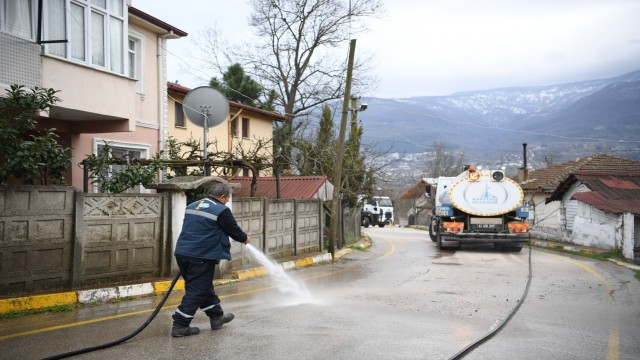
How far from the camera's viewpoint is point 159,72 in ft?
57.9

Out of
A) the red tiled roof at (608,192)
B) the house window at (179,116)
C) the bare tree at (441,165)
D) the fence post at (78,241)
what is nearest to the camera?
the fence post at (78,241)

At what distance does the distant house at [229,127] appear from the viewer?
2328 cm

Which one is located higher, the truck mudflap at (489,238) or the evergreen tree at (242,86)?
the evergreen tree at (242,86)

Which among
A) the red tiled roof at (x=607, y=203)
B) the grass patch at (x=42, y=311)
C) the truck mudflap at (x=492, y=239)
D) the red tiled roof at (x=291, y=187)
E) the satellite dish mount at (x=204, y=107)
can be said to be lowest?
the truck mudflap at (x=492, y=239)

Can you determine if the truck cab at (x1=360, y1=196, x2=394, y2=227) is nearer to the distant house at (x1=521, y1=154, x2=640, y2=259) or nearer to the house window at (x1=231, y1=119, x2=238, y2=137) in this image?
the distant house at (x1=521, y1=154, x2=640, y2=259)

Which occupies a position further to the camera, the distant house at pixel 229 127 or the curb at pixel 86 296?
the distant house at pixel 229 127

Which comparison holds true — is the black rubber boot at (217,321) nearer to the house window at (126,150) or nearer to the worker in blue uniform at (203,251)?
the worker in blue uniform at (203,251)

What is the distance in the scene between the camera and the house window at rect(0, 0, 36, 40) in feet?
34.9

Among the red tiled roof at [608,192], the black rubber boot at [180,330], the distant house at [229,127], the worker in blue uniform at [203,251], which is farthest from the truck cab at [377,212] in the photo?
the black rubber boot at [180,330]

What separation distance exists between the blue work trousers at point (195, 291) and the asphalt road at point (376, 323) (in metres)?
0.26

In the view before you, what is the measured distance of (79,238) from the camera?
8898 millimetres

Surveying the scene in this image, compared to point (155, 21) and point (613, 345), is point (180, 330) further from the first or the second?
point (155, 21)

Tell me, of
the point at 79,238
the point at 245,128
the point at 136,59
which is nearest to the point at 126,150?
the point at 136,59

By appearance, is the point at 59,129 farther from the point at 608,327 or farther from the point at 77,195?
the point at 608,327
